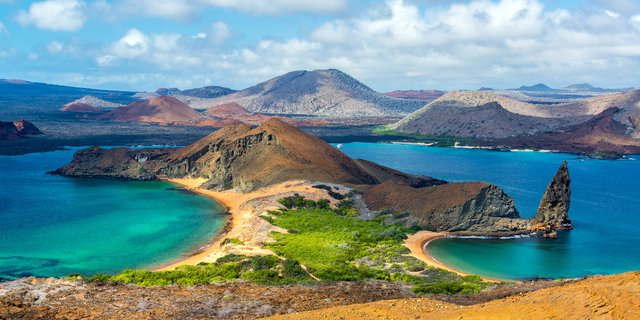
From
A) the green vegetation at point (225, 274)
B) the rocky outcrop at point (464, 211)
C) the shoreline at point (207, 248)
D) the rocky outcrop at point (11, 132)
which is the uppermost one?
the rocky outcrop at point (11, 132)

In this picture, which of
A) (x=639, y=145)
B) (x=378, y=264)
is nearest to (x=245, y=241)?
(x=378, y=264)

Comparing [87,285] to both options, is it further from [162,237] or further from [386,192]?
[386,192]

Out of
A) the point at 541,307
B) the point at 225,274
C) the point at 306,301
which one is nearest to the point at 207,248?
the point at 225,274

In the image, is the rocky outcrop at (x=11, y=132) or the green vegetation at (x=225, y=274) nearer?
the green vegetation at (x=225, y=274)

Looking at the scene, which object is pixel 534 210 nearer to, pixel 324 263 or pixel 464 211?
pixel 464 211

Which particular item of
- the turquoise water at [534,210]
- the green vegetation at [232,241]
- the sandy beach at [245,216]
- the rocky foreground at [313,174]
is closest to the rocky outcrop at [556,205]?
the rocky foreground at [313,174]

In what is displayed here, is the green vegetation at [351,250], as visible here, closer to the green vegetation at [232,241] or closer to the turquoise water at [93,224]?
the green vegetation at [232,241]

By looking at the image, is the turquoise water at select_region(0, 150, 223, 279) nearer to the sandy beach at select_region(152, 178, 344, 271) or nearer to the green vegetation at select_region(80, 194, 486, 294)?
the sandy beach at select_region(152, 178, 344, 271)
